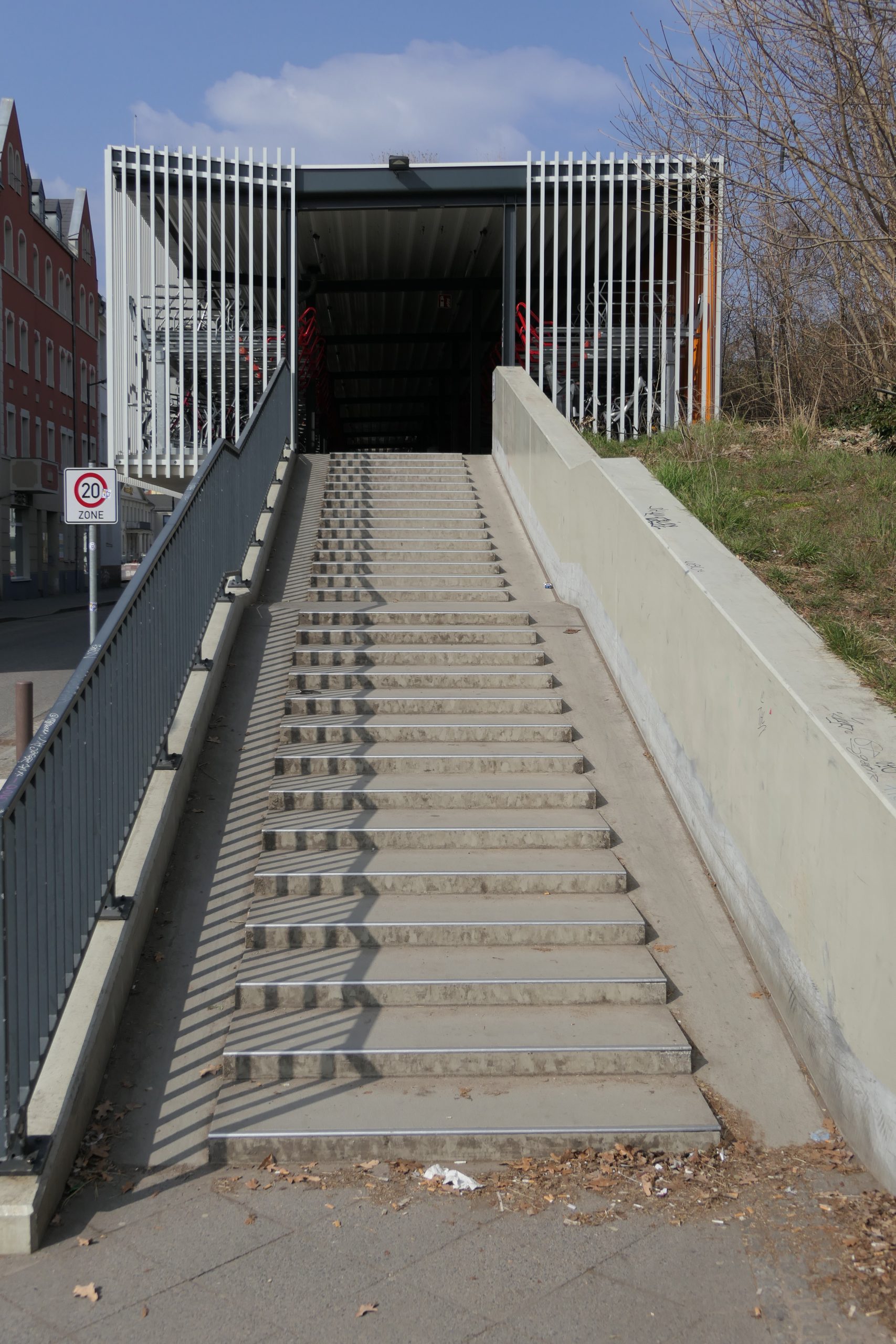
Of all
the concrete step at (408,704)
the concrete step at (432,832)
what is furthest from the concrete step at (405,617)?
the concrete step at (432,832)

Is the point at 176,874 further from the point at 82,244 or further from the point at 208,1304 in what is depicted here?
the point at 82,244

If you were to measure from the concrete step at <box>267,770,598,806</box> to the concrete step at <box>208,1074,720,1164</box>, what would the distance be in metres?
1.77

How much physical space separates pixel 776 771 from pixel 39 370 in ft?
144

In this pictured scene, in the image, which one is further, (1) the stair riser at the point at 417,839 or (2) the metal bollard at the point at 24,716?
(2) the metal bollard at the point at 24,716

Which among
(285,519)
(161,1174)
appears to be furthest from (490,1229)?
(285,519)

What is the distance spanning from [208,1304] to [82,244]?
54.8 meters

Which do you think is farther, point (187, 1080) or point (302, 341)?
point (302, 341)

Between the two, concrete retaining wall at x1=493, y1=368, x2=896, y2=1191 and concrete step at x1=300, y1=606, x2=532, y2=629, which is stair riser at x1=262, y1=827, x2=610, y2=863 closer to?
concrete retaining wall at x1=493, y1=368, x2=896, y2=1191

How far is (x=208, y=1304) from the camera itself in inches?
114

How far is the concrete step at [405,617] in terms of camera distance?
25.1ft

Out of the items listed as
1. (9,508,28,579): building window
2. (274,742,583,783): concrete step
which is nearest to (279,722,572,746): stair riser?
(274,742,583,783): concrete step

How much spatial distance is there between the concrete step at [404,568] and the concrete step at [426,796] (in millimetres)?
Result: 3332

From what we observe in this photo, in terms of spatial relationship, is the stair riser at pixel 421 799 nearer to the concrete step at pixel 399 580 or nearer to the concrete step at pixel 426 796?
the concrete step at pixel 426 796

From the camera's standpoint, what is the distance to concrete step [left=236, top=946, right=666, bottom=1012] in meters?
4.25
